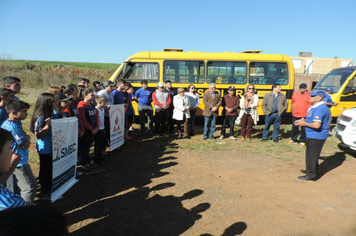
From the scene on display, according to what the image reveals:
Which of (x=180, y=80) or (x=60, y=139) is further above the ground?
(x=180, y=80)

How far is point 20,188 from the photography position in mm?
3012

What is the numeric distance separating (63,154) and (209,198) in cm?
257

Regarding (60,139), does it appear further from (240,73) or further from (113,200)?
(240,73)

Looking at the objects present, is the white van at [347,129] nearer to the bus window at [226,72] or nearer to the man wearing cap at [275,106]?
the man wearing cap at [275,106]

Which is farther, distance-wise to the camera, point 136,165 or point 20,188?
point 136,165

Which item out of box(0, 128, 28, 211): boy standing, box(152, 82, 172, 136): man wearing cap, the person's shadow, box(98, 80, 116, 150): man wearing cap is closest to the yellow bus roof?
box(152, 82, 172, 136): man wearing cap

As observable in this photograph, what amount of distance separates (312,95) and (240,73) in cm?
564

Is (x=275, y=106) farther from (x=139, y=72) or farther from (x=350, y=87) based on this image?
(x=139, y=72)

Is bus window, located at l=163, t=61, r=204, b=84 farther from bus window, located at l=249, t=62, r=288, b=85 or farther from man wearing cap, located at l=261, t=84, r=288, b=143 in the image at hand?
man wearing cap, located at l=261, t=84, r=288, b=143

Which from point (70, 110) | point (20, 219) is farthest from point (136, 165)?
point (20, 219)

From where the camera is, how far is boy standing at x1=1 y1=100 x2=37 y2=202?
2.81 meters

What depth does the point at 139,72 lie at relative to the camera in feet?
32.1

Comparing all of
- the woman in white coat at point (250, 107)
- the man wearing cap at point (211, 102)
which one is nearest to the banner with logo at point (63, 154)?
the man wearing cap at point (211, 102)

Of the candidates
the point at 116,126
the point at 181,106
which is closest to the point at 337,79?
the point at 181,106
